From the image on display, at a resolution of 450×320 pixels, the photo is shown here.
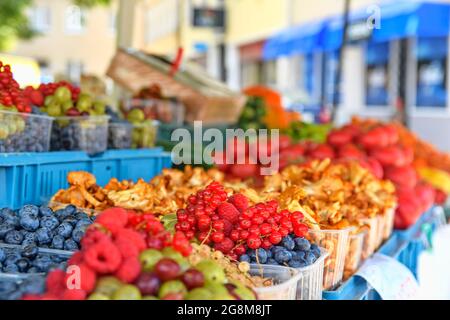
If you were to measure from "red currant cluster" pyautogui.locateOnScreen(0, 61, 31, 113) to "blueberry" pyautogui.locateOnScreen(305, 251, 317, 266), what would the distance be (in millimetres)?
1451

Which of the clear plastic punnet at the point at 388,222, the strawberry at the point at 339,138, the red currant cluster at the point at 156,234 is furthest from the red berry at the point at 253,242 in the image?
the strawberry at the point at 339,138

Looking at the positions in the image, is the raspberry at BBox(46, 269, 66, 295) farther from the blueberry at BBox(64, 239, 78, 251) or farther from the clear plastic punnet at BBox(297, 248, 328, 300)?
the clear plastic punnet at BBox(297, 248, 328, 300)

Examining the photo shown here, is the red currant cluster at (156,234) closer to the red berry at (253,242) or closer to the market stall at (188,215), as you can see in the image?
the market stall at (188,215)

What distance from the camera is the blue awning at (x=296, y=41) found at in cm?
1229

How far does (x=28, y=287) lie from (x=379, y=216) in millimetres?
2025

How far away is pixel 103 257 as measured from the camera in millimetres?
1429

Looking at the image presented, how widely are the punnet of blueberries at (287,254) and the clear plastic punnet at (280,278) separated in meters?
0.05

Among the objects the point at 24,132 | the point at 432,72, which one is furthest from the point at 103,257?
the point at 432,72

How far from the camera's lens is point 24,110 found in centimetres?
270

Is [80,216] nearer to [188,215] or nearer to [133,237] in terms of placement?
[188,215]

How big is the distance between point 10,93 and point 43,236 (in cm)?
95

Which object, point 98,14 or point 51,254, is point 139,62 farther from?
point 98,14
